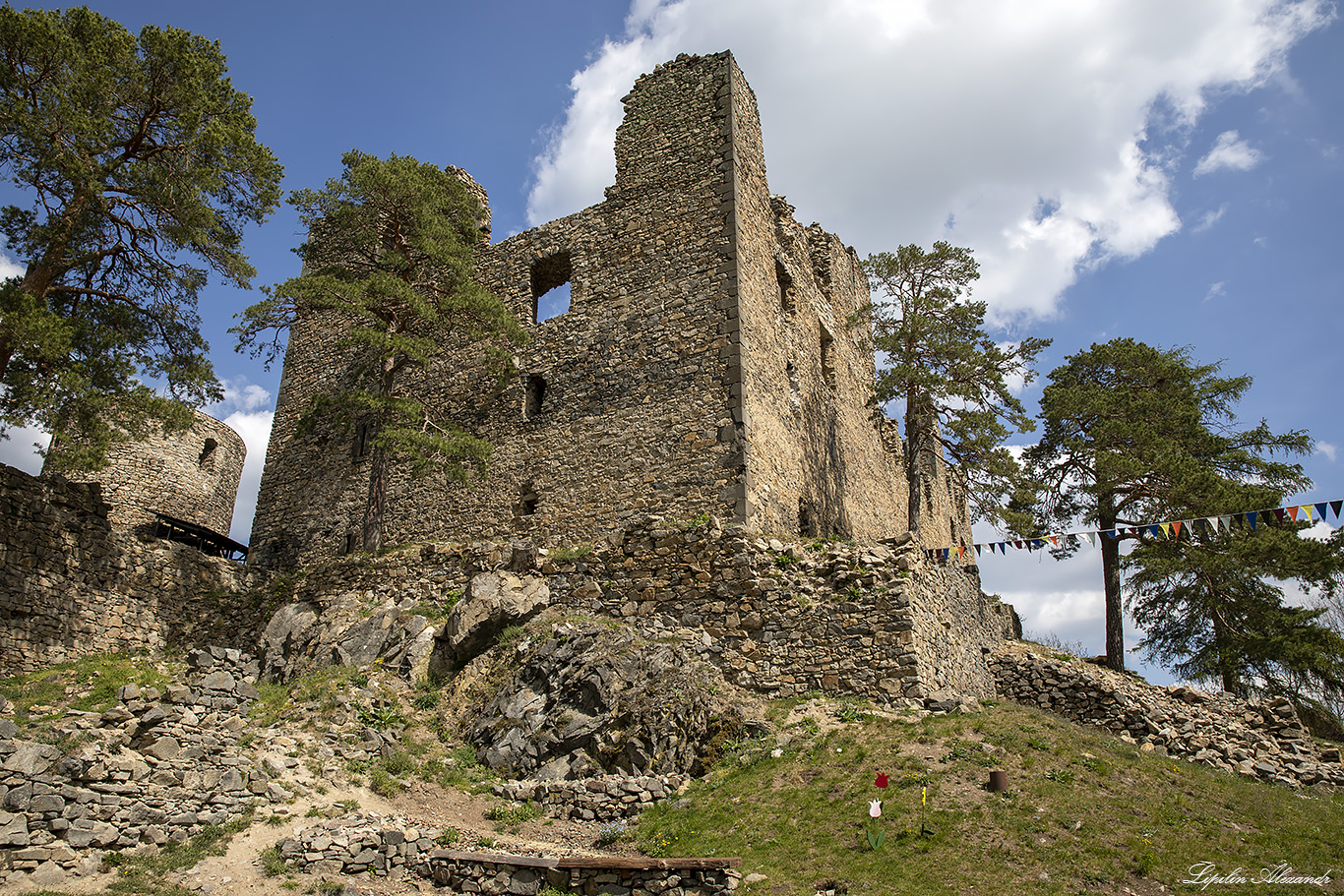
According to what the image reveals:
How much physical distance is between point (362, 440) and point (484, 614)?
30.4 ft

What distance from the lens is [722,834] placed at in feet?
30.7

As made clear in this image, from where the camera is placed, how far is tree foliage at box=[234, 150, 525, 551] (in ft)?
57.4

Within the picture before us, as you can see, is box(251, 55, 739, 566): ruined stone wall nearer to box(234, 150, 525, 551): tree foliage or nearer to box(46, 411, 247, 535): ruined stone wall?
box(234, 150, 525, 551): tree foliage

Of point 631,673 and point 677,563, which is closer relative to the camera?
point 631,673

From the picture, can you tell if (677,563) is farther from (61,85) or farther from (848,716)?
(61,85)

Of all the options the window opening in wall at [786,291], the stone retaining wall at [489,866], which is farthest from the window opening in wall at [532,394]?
the stone retaining wall at [489,866]

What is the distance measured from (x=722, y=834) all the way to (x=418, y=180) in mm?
15195

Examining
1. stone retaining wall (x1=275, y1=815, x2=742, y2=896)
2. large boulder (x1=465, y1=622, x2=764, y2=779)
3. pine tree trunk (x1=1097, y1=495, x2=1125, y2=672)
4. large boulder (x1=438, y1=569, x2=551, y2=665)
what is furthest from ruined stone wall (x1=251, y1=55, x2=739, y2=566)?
pine tree trunk (x1=1097, y1=495, x2=1125, y2=672)

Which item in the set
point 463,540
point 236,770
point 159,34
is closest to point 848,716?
point 236,770

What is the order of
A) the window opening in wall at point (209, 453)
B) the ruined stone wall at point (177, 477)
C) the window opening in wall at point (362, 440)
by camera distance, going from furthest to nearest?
the window opening in wall at point (209, 453) → the ruined stone wall at point (177, 477) → the window opening in wall at point (362, 440)

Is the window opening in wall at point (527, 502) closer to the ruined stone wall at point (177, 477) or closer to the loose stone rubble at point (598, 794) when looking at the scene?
the loose stone rubble at point (598, 794)

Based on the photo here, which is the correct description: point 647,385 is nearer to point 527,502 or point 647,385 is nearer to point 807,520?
point 527,502

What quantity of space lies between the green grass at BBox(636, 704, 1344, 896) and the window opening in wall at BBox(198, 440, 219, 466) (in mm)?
23297

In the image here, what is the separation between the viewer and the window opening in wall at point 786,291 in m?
19.8
